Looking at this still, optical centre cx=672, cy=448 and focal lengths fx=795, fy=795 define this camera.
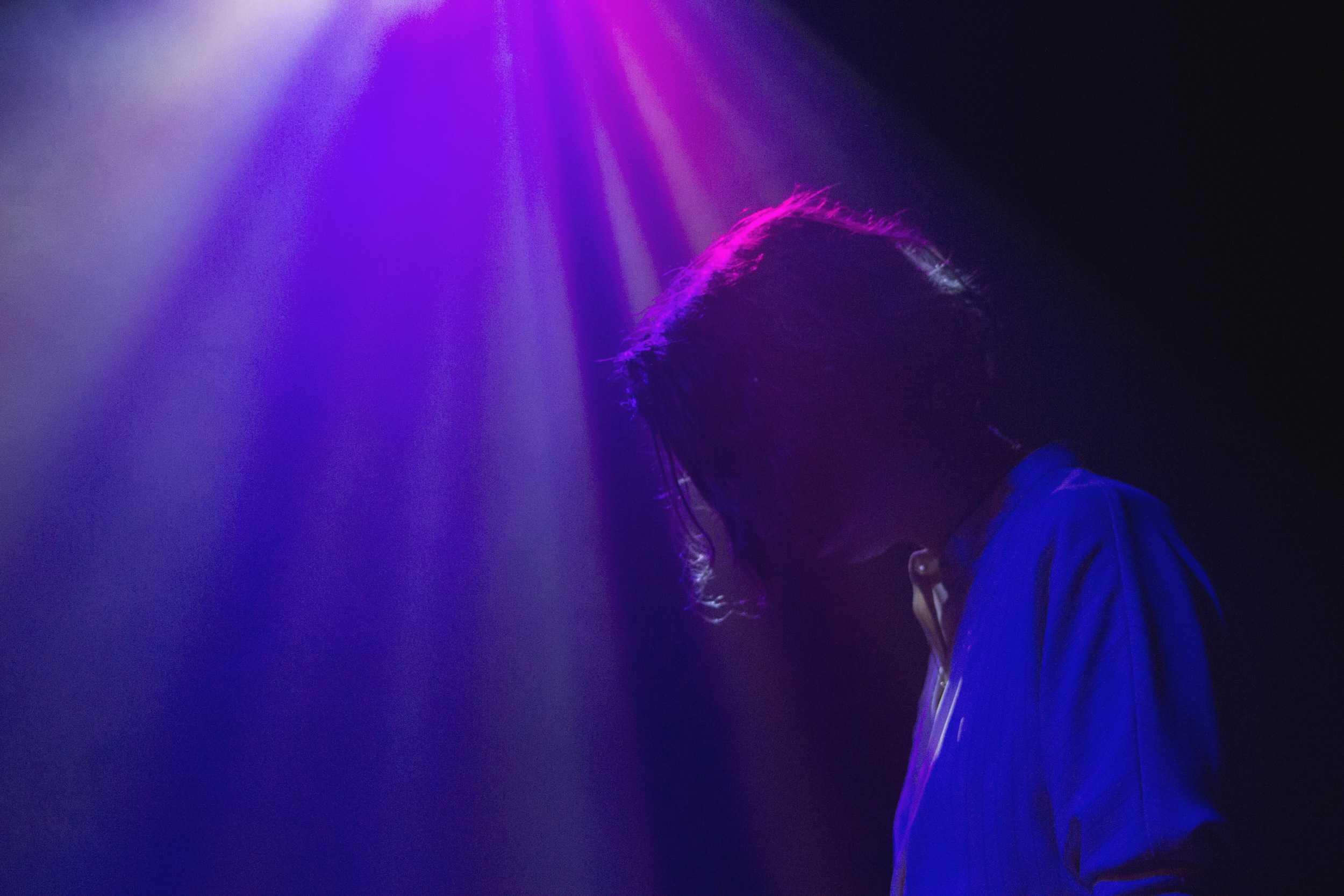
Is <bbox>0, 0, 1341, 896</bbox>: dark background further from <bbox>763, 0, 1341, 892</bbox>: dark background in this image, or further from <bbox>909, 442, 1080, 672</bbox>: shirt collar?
<bbox>909, 442, 1080, 672</bbox>: shirt collar

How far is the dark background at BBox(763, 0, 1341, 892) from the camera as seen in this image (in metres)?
1.00

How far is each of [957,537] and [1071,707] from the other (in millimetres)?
299

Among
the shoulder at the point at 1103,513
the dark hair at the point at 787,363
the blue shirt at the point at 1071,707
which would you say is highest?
the dark hair at the point at 787,363

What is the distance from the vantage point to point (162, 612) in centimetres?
184

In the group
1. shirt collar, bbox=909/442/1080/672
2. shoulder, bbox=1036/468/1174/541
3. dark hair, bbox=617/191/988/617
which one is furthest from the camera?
dark hair, bbox=617/191/988/617

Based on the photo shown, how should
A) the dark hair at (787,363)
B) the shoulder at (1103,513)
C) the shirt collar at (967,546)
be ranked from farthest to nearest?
the dark hair at (787,363), the shirt collar at (967,546), the shoulder at (1103,513)

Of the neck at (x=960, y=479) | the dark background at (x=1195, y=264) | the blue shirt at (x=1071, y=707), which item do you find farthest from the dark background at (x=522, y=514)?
the blue shirt at (x=1071, y=707)

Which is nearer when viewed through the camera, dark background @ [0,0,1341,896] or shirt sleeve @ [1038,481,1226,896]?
shirt sleeve @ [1038,481,1226,896]

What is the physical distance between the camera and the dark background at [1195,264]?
100 centimetres

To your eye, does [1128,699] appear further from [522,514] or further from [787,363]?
[522,514]

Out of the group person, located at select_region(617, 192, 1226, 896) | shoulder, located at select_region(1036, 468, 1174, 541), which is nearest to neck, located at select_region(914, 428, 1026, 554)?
person, located at select_region(617, 192, 1226, 896)

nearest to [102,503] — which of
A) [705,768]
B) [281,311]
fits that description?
[281,311]

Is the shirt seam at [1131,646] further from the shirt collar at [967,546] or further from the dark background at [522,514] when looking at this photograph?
the dark background at [522,514]

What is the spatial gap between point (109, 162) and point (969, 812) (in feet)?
7.47
